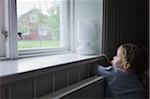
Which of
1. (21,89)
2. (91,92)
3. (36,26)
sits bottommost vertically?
(91,92)

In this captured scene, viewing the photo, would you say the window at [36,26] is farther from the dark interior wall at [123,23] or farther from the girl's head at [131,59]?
the girl's head at [131,59]

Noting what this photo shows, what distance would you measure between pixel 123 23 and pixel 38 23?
78 centimetres

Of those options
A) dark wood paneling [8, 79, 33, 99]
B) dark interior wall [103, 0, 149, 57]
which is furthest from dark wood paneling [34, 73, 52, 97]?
dark interior wall [103, 0, 149, 57]

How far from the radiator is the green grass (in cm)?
39

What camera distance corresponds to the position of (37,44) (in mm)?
1612

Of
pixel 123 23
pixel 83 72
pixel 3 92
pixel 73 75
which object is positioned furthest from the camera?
pixel 123 23

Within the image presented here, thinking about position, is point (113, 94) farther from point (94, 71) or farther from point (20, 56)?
point (20, 56)

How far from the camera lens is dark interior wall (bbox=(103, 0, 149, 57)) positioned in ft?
5.96

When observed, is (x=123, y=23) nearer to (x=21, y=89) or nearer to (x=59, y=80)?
(x=59, y=80)

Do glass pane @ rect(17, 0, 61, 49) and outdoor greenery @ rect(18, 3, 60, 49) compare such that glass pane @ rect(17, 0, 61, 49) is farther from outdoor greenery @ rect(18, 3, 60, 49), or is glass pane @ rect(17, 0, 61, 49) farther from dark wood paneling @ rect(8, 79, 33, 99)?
dark wood paneling @ rect(8, 79, 33, 99)

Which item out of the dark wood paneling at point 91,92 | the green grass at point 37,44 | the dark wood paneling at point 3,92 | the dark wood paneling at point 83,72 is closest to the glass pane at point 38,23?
the green grass at point 37,44

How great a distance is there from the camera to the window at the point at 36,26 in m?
1.33

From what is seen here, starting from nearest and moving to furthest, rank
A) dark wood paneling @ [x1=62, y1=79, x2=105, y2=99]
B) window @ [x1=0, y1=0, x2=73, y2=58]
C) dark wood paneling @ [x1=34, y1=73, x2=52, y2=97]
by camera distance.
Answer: dark wood paneling @ [x1=34, y1=73, x2=52, y2=97], dark wood paneling @ [x1=62, y1=79, x2=105, y2=99], window @ [x1=0, y1=0, x2=73, y2=58]

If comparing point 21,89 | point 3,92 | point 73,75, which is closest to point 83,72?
point 73,75
